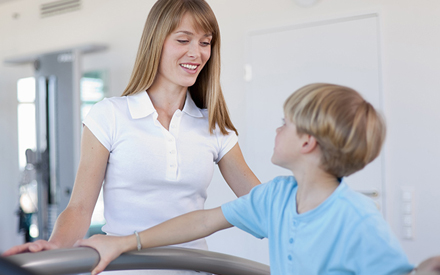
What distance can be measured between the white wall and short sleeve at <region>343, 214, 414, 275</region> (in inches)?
93.7

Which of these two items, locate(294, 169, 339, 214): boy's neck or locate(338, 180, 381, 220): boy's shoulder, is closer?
locate(338, 180, 381, 220): boy's shoulder

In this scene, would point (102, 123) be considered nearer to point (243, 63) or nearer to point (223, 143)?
point (223, 143)

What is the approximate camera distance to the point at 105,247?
1016 mm

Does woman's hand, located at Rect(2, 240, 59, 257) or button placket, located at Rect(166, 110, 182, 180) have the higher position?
button placket, located at Rect(166, 110, 182, 180)

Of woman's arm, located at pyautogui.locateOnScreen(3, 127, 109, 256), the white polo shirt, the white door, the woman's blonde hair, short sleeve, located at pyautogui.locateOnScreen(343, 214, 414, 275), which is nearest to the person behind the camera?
short sleeve, located at pyautogui.locateOnScreen(343, 214, 414, 275)

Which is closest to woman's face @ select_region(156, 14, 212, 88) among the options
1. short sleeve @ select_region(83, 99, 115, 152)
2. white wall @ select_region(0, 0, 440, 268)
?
short sleeve @ select_region(83, 99, 115, 152)

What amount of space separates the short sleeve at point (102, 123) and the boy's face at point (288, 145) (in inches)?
21.1

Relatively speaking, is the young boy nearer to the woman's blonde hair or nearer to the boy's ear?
the boy's ear

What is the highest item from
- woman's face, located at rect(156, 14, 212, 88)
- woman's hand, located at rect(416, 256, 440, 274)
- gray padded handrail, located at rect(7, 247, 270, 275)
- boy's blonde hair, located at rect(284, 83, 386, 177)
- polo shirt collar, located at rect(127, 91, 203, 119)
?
woman's face, located at rect(156, 14, 212, 88)

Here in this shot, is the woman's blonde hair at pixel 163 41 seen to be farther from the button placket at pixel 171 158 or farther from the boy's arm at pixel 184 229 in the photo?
the boy's arm at pixel 184 229

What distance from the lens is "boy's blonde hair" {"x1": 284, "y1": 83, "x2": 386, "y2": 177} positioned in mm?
938

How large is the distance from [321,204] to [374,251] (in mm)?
161

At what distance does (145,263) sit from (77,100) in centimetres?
338

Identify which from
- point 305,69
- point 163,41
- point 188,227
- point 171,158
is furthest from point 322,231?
point 305,69
